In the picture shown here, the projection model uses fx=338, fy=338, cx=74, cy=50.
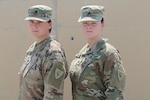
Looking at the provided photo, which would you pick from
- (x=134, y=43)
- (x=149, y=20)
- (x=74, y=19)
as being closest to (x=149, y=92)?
(x=134, y=43)

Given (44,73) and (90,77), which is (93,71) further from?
(44,73)

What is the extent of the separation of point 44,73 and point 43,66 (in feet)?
0.18

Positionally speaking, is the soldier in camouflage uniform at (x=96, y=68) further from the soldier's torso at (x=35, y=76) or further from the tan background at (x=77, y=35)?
the tan background at (x=77, y=35)

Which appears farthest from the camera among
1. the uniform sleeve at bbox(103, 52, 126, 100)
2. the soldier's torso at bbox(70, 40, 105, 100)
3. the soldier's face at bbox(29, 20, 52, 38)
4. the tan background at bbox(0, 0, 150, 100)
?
the tan background at bbox(0, 0, 150, 100)

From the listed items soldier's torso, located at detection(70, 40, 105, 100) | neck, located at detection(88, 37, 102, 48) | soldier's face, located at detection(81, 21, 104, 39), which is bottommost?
soldier's torso, located at detection(70, 40, 105, 100)

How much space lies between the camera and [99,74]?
8.42ft

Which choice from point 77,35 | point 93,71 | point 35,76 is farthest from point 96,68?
point 77,35

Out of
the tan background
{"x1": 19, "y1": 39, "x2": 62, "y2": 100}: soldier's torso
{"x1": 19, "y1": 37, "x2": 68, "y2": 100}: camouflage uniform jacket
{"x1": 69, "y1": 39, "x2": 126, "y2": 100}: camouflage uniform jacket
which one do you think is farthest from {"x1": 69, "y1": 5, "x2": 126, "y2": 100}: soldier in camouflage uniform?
the tan background

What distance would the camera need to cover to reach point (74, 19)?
3.74m

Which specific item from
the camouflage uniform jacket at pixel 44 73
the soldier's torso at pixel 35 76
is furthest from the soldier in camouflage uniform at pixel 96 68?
the soldier's torso at pixel 35 76

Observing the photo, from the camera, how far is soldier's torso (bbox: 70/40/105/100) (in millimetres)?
2562

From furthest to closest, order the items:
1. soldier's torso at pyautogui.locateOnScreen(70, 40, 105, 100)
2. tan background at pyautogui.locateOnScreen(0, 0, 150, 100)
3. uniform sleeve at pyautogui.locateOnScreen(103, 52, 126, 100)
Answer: tan background at pyautogui.locateOnScreen(0, 0, 150, 100) → soldier's torso at pyautogui.locateOnScreen(70, 40, 105, 100) → uniform sleeve at pyautogui.locateOnScreen(103, 52, 126, 100)

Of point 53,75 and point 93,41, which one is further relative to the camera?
point 93,41

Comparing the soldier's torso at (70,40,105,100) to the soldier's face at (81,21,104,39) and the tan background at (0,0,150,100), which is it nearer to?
the soldier's face at (81,21,104,39)
